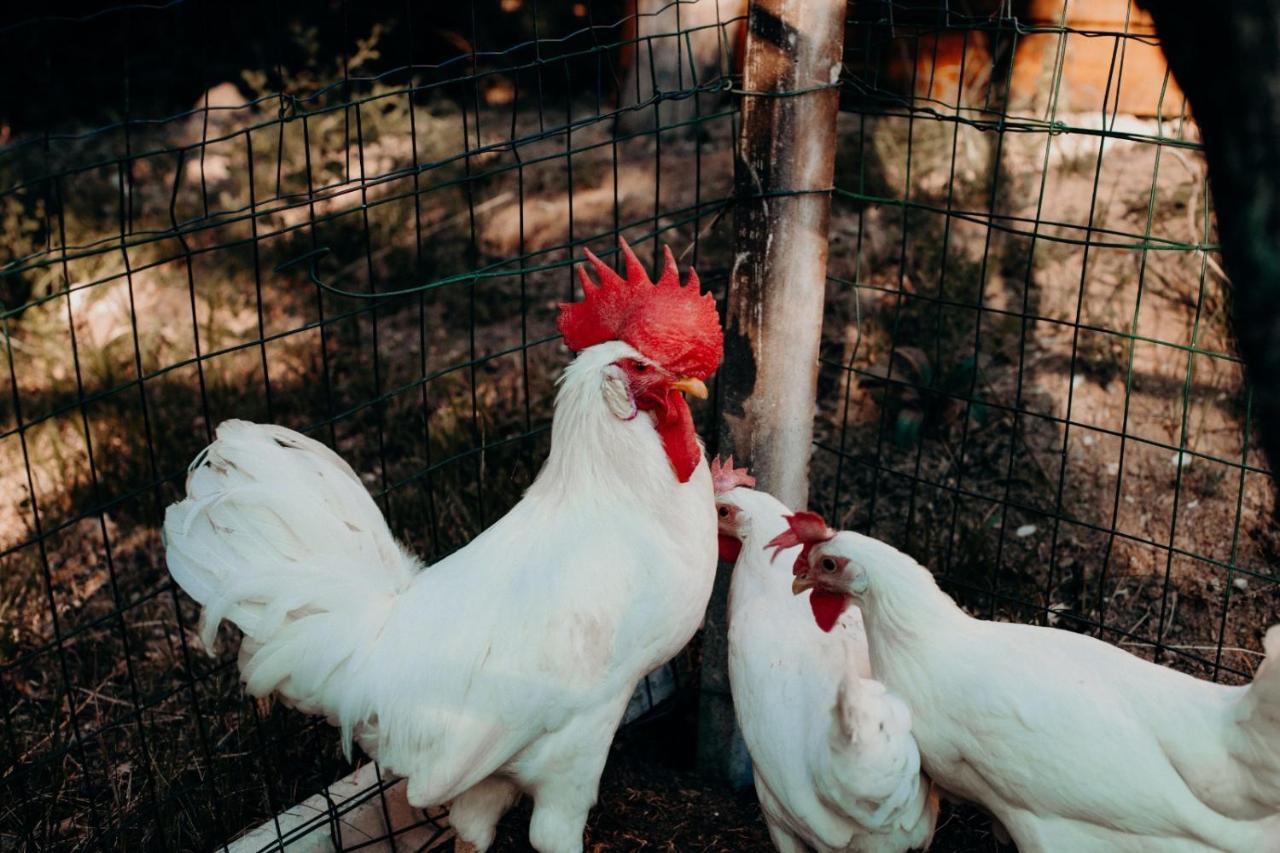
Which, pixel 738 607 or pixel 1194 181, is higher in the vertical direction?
pixel 1194 181

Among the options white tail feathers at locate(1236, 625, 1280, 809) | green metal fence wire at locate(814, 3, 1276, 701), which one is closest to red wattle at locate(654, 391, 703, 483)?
green metal fence wire at locate(814, 3, 1276, 701)

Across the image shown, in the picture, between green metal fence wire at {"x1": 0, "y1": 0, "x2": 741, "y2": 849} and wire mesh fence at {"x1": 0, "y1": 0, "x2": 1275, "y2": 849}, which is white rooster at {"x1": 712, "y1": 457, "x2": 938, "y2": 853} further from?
green metal fence wire at {"x1": 0, "y1": 0, "x2": 741, "y2": 849}

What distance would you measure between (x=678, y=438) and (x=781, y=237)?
2.22 feet

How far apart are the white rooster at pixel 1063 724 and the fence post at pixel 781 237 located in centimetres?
45

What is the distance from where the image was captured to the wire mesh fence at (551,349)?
3.62 metres

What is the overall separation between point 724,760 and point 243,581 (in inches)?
69.8

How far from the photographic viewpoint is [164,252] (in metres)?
6.73

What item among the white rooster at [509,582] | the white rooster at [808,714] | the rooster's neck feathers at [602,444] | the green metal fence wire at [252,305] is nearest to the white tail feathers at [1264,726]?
the white rooster at [808,714]

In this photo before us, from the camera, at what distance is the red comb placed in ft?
11.8

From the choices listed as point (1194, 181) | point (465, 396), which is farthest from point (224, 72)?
point (1194, 181)

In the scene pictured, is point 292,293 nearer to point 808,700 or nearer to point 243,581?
point 243,581

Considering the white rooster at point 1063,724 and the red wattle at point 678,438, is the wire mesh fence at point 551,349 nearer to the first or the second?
the red wattle at point 678,438

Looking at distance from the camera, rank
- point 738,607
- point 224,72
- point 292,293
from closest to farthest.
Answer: point 738,607 → point 292,293 → point 224,72

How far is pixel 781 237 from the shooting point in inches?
137
